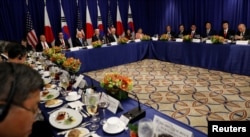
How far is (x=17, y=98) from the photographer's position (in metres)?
0.73

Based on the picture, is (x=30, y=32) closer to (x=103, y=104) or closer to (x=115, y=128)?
(x=103, y=104)

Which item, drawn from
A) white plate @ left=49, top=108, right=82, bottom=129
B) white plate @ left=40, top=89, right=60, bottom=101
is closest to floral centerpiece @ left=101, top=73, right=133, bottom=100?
white plate @ left=49, top=108, right=82, bottom=129

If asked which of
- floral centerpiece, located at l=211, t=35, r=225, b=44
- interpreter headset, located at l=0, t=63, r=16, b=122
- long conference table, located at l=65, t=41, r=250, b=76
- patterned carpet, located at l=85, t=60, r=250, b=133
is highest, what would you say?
interpreter headset, located at l=0, t=63, r=16, b=122

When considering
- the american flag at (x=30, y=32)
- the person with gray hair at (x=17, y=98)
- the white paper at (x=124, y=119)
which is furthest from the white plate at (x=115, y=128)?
the american flag at (x=30, y=32)

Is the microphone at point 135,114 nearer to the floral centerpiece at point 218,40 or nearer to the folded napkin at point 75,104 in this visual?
the folded napkin at point 75,104

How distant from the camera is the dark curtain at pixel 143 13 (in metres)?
7.26

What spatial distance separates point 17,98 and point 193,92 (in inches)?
152

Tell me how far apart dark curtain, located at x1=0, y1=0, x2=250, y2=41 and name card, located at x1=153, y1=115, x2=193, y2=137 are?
7461mm

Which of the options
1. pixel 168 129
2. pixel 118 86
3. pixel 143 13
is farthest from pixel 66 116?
pixel 143 13

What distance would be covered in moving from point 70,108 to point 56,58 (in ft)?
6.69

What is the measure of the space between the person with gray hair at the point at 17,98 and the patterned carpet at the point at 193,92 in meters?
2.53

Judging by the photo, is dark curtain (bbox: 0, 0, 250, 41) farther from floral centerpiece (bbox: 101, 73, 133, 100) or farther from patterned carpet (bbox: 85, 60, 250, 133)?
floral centerpiece (bbox: 101, 73, 133, 100)

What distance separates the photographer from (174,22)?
9875mm

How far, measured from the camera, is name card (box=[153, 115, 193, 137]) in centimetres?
115
